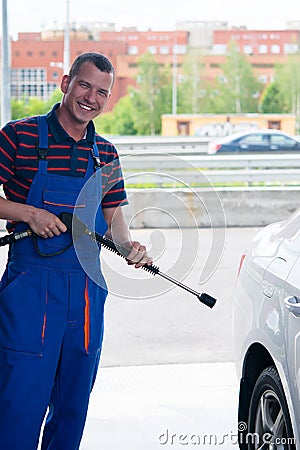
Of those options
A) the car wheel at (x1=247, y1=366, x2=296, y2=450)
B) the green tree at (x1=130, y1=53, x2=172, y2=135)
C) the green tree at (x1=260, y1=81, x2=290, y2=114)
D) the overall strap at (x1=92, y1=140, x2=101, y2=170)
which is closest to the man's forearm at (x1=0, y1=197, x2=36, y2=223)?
the overall strap at (x1=92, y1=140, x2=101, y2=170)

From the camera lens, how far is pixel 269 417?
11.2ft

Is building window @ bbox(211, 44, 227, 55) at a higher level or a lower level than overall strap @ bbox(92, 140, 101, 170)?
higher

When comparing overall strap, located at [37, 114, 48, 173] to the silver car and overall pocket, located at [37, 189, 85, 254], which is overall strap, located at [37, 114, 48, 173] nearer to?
overall pocket, located at [37, 189, 85, 254]

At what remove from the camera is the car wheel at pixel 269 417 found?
316 centimetres

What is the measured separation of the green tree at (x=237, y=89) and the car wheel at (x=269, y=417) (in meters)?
50.5

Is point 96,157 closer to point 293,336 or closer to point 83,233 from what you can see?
point 83,233

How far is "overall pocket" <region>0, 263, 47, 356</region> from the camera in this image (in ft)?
10.9

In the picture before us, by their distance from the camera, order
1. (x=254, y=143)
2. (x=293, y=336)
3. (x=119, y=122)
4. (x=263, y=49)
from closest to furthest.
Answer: (x=293, y=336) < (x=254, y=143) < (x=119, y=122) < (x=263, y=49)

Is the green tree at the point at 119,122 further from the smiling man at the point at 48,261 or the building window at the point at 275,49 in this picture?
the smiling man at the point at 48,261

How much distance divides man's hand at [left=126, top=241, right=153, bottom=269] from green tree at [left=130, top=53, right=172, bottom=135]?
46.8 m

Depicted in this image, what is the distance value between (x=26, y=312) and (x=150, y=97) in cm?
5097

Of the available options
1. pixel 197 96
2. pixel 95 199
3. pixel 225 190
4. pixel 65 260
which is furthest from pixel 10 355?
pixel 197 96

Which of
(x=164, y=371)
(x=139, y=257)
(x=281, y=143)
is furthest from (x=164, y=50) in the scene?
(x=139, y=257)

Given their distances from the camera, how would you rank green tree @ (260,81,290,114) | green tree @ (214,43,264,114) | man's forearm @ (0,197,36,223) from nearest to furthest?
man's forearm @ (0,197,36,223) → green tree @ (260,81,290,114) → green tree @ (214,43,264,114)
